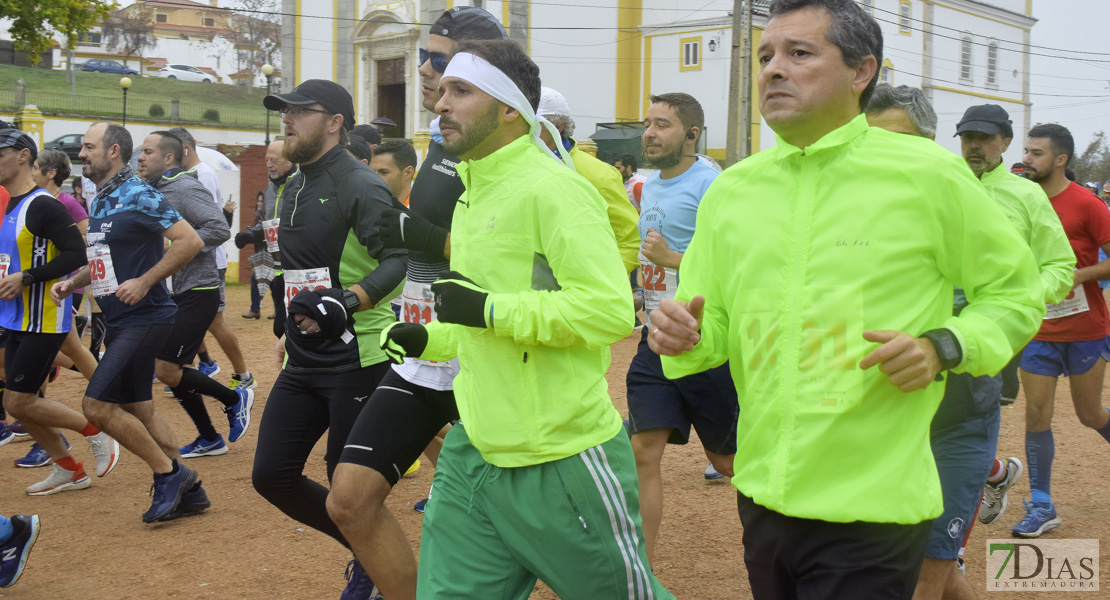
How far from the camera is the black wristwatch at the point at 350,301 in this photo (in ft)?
12.9

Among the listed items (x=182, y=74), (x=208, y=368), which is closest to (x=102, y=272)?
(x=208, y=368)

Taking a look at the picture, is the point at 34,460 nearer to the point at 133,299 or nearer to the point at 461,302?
the point at 133,299

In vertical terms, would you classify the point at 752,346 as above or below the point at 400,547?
above

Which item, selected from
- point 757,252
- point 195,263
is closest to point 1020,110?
point 195,263

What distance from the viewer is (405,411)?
12.2ft

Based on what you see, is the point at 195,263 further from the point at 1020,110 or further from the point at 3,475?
the point at 1020,110

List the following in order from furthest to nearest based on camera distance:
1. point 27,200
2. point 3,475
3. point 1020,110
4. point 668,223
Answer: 1. point 1020,110
2. point 3,475
3. point 27,200
4. point 668,223

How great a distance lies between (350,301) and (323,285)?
0.52 metres

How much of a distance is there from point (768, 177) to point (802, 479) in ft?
2.37

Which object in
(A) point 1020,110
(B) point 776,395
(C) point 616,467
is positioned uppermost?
(A) point 1020,110

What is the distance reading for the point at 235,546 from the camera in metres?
5.49

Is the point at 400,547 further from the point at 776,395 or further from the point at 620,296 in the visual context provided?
the point at 776,395

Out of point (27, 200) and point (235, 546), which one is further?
point (27, 200)

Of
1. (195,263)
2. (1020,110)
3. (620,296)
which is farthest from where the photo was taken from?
(1020,110)
